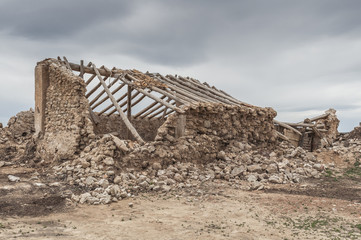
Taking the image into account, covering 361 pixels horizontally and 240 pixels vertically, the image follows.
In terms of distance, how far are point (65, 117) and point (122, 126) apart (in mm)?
5227

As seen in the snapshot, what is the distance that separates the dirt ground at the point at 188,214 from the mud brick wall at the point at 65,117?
155 cm

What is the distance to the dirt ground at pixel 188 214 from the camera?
558 cm

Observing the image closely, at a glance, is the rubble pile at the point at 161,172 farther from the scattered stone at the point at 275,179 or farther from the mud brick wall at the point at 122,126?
the mud brick wall at the point at 122,126

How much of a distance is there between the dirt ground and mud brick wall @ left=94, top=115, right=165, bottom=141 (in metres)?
6.11

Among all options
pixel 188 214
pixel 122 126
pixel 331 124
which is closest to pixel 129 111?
pixel 122 126

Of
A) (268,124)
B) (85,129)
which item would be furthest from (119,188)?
(268,124)

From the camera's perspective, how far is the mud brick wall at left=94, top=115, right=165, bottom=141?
1518 centimetres

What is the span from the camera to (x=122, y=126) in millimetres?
15844

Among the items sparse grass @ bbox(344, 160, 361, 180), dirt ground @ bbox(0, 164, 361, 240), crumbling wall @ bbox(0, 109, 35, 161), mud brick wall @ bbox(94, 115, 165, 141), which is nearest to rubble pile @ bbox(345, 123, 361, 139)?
sparse grass @ bbox(344, 160, 361, 180)

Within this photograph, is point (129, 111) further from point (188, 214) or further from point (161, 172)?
point (188, 214)

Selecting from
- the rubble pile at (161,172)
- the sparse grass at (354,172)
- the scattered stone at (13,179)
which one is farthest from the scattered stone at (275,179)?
the scattered stone at (13,179)

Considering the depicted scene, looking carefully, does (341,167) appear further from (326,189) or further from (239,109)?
(239,109)

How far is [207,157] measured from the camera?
35.6 ft

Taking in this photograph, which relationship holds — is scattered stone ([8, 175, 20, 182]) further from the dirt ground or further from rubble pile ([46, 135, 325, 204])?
rubble pile ([46, 135, 325, 204])
